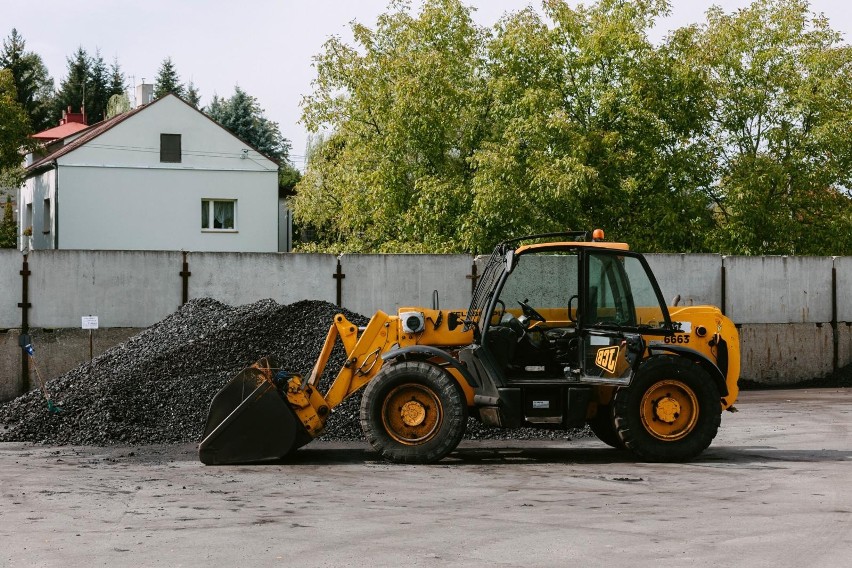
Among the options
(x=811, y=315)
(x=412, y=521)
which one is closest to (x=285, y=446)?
(x=412, y=521)

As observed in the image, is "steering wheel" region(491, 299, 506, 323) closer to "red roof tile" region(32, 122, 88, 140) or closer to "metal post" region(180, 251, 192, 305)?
"metal post" region(180, 251, 192, 305)

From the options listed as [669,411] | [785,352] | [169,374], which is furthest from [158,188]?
[669,411]

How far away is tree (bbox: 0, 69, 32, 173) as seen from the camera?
4128 cm

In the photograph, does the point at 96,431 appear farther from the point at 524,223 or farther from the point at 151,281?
the point at 524,223

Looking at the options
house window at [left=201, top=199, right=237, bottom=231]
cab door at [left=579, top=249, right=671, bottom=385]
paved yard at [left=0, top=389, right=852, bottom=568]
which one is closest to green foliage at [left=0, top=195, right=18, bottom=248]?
house window at [left=201, top=199, right=237, bottom=231]

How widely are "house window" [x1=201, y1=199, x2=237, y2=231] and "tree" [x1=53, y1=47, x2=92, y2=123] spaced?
41.4 metres

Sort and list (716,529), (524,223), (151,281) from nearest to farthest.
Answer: (716,529) < (151,281) < (524,223)

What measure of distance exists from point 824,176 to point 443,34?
11.6m

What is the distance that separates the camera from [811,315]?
76.7 ft

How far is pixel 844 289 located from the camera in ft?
77.7

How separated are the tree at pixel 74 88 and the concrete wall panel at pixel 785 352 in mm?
71441

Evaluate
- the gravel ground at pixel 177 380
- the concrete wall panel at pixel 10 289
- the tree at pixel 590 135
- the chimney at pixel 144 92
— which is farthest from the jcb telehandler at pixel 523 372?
the chimney at pixel 144 92

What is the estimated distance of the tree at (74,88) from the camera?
87.1m

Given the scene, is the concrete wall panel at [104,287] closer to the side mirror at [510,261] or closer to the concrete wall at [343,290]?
the concrete wall at [343,290]
